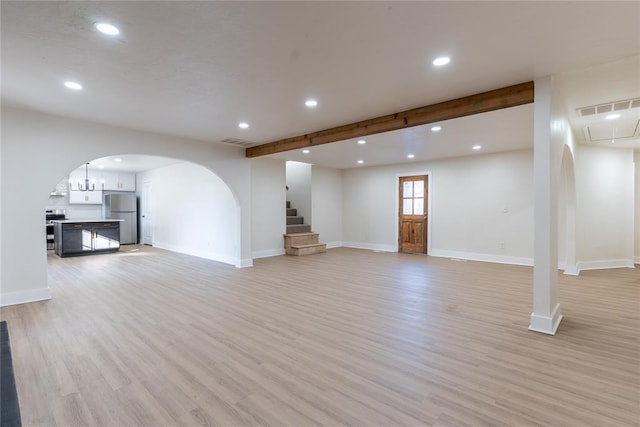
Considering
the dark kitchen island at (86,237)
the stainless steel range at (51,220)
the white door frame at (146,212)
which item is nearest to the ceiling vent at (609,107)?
the dark kitchen island at (86,237)

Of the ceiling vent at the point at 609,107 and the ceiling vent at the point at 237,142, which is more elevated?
the ceiling vent at the point at 237,142

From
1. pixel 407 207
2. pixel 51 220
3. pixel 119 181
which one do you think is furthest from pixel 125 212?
pixel 407 207

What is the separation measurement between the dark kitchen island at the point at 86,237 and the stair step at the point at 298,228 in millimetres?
5055

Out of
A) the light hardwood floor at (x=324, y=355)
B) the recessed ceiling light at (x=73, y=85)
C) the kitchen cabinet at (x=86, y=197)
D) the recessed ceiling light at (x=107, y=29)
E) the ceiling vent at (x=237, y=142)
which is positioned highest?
the ceiling vent at (x=237, y=142)

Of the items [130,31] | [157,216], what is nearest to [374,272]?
[130,31]

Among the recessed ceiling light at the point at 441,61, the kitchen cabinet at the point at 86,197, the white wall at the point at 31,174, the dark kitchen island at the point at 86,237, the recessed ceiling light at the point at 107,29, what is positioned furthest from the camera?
the kitchen cabinet at the point at 86,197

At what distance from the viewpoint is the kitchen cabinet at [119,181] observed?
10.4 m

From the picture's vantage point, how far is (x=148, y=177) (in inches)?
403

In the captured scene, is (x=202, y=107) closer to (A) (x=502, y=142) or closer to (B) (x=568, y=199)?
(A) (x=502, y=142)

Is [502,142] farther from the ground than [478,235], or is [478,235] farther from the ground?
[502,142]

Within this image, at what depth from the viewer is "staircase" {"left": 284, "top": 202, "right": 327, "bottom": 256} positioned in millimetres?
8094

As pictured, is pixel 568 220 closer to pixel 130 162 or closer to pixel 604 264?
pixel 604 264

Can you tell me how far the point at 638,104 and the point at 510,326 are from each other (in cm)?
327

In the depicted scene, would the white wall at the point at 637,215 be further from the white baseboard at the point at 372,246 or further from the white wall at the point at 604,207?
the white baseboard at the point at 372,246
